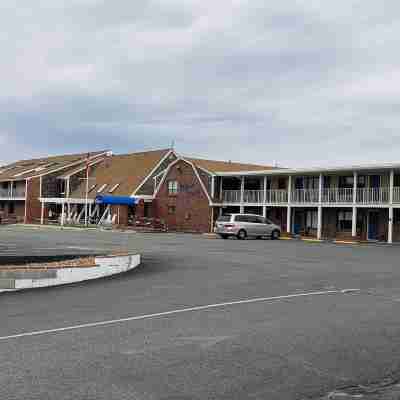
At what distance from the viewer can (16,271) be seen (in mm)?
12953

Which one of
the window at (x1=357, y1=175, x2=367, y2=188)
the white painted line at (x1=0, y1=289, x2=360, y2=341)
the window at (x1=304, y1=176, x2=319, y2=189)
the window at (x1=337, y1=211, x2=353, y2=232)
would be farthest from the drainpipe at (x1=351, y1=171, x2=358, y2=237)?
the white painted line at (x1=0, y1=289, x2=360, y2=341)

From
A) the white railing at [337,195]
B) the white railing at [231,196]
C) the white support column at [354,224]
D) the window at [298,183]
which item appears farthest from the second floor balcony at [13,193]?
the white support column at [354,224]

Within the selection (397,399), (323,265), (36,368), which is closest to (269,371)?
(397,399)

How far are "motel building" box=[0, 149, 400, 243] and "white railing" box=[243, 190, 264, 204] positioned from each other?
0.08 meters

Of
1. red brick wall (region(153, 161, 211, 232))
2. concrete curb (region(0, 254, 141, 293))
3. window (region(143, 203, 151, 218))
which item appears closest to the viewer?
concrete curb (region(0, 254, 141, 293))

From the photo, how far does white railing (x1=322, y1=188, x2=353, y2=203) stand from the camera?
137 ft

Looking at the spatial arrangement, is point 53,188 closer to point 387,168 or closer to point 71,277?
point 387,168

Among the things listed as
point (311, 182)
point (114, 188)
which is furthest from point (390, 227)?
point (114, 188)

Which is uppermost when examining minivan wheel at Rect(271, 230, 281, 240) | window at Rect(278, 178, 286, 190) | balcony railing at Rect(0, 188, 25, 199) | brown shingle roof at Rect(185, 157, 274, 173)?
brown shingle roof at Rect(185, 157, 274, 173)

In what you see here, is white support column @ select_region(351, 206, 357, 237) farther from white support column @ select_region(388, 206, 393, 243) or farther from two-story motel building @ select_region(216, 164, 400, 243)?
white support column @ select_region(388, 206, 393, 243)

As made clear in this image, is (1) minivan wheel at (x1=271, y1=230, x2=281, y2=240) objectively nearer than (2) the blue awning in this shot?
Yes

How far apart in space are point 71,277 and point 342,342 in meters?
7.94

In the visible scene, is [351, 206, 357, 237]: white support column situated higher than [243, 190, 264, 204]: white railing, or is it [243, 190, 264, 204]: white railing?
[243, 190, 264, 204]: white railing

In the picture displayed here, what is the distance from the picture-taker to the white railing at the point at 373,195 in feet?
130
